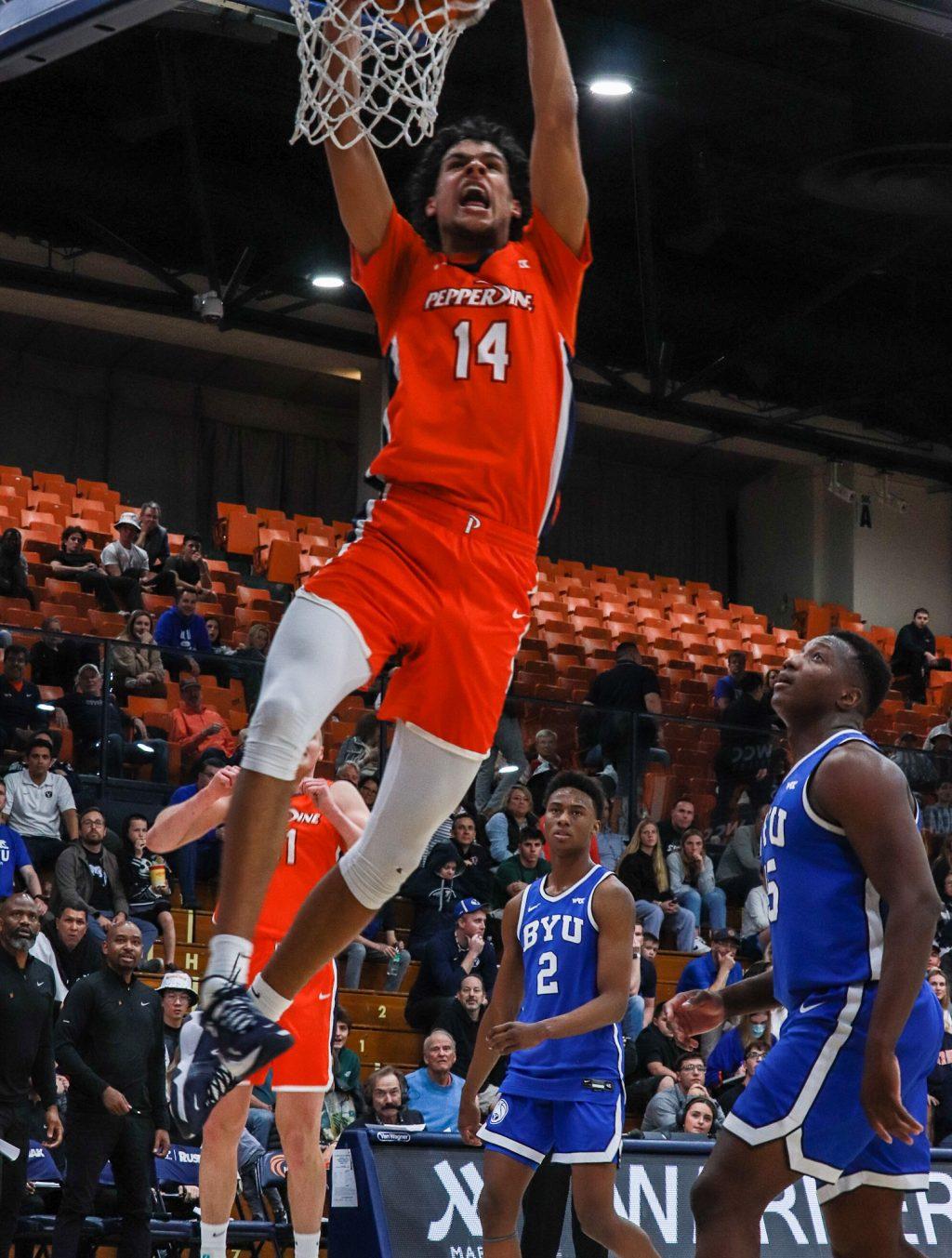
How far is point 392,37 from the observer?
190 inches

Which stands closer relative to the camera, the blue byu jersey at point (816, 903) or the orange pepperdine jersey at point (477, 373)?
the orange pepperdine jersey at point (477, 373)

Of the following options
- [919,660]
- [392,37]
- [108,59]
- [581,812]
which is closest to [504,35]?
[108,59]

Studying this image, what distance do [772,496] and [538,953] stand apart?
73.7 ft

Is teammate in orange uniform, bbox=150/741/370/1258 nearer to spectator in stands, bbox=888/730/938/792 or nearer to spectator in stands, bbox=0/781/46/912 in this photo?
spectator in stands, bbox=0/781/46/912

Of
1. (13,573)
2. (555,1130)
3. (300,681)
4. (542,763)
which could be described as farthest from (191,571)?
(300,681)

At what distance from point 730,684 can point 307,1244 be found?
1318 cm

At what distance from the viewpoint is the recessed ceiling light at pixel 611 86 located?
59.5ft

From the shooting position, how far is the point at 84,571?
17.4m

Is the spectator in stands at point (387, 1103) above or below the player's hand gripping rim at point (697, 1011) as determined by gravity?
below

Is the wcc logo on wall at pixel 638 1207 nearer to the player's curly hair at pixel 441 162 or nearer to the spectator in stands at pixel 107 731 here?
the player's curly hair at pixel 441 162

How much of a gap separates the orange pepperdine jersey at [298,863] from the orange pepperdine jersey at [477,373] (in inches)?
123

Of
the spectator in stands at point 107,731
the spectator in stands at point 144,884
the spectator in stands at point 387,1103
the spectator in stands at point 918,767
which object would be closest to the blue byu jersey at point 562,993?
the spectator in stands at point 387,1103

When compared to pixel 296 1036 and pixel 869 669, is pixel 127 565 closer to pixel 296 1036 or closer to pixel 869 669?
pixel 296 1036

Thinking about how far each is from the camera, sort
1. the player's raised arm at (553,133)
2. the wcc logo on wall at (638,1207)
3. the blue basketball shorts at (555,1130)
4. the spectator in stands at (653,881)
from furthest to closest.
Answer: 1. the spectator in stands at (653,881)
2. the wcc logo on wall at (638,1207)
3. the blue basketball shorts at (555,1130)
4. the player's raised arm at (553,133)
